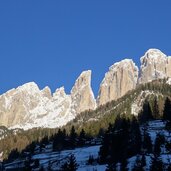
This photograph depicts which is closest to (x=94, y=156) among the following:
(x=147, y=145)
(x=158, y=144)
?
(x=147, y=145)

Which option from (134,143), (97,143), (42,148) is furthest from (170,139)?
(42,148)

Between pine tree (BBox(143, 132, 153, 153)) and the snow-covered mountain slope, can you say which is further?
pine tree (BBox(143, 132, 153, 153))

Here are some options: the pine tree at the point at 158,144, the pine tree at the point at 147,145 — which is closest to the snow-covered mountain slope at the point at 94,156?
the pine tree at the point at 158,144

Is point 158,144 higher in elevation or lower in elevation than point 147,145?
higher

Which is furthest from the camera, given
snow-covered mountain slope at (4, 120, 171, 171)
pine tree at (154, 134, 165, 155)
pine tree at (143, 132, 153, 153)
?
pine tree at (143, 132, 153, 153)

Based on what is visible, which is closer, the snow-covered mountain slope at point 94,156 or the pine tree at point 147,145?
the snow-covered mountain slope at point 94,156

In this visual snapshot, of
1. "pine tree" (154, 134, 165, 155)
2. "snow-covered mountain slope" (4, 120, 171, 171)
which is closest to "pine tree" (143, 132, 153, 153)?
"pine tree" (154, 134, 165, 155)

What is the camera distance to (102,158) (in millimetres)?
130750

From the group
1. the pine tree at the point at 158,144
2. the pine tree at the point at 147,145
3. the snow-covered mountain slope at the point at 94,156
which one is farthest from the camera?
the pine tree at the point at 147,145

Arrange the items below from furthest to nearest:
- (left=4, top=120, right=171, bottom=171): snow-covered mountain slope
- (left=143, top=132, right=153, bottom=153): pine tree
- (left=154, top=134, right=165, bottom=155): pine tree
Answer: (left=143, top=132, right=153, bottom=153): pine tree < (left=154, top=134, right=165, bottom=155): pine tree < (left=4, top=120, right=171, bottom=171): snow-covered mountain slope

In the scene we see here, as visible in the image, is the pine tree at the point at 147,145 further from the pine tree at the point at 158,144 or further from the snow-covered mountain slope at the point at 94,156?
the snow-covered mountain slope at the point at 94,156

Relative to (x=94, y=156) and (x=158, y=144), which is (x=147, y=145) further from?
(x=94, y=156)

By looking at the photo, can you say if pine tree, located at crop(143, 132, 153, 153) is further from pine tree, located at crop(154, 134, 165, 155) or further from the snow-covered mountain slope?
the snow-covered mountain slope

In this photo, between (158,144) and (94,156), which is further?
(94,156)
